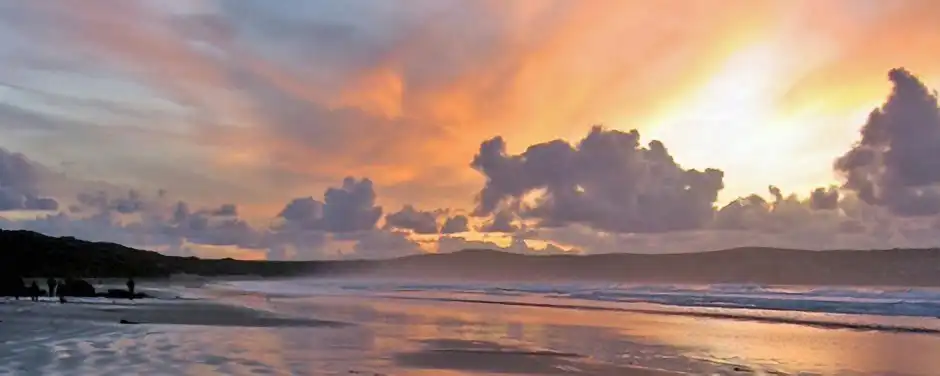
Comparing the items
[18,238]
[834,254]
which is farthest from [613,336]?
[834,254]

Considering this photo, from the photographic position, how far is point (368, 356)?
66.7 feet

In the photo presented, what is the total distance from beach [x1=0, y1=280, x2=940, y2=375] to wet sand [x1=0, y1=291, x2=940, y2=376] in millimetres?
42

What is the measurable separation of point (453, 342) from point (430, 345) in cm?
126

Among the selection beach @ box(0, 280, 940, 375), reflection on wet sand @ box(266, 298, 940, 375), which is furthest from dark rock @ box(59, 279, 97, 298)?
reflection on wet sand @ box(266, 298, 940, 375)


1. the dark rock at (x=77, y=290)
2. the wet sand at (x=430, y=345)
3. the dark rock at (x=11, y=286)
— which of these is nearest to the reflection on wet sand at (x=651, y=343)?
the wet sand at (x=430, y=345)

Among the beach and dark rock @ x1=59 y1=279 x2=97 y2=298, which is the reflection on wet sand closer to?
the beach

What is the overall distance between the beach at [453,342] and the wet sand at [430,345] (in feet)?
0.14

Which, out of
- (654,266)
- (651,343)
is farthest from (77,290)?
(654,266)

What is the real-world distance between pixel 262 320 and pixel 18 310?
1007 centimetres

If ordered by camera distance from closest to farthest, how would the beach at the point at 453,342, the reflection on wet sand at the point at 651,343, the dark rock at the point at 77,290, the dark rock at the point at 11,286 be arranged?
the beach at the point at 453,342 → the reflection on wet sand at the point at 651,343 → the dark rock at the point at 11,286 → the dark rock at the point at 77,290

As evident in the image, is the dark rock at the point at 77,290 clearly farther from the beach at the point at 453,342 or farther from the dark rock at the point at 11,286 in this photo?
the beach at the point at 453,342

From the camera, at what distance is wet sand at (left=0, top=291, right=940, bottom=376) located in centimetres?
1816

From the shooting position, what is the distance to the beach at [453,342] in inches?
721

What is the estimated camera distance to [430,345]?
2389cm
